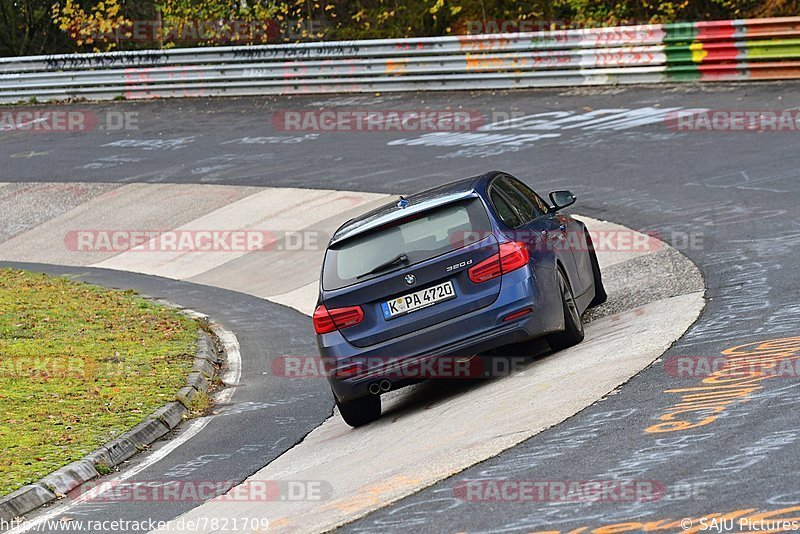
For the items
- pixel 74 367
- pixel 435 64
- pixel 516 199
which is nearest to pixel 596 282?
pixel 516 199

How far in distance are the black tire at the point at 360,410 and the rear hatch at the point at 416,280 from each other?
562mm

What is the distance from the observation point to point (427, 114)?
25078mm

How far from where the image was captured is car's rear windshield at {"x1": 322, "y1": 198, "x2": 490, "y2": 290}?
9453 mm

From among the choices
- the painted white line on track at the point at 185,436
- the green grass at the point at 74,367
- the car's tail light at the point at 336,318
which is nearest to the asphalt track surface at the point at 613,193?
the painted white line on track at the point at 185,436

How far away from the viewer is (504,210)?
32.9 feet

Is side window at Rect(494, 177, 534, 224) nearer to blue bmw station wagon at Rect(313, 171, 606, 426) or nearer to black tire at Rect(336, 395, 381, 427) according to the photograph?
blue bmw station wagon at Rect(313, 171, 606, 426)

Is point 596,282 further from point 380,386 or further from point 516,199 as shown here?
point 380,386

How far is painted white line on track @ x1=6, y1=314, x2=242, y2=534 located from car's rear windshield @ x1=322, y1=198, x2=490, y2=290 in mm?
1846

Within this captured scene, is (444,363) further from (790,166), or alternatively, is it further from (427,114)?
(427,114)

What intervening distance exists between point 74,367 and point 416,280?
185 inches

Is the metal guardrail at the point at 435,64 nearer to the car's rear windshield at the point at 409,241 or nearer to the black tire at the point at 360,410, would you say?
the car's rear windshield at the point at 409,241

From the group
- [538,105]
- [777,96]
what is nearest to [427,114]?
[538,105]

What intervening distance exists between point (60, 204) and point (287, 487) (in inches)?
647

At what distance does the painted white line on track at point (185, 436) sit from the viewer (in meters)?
8.17
